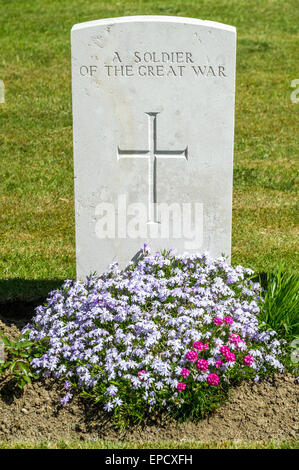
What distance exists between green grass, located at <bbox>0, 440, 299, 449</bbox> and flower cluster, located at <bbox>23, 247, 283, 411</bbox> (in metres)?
0.21

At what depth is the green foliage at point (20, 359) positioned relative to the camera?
422 centimetres

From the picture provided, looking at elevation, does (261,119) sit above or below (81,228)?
above

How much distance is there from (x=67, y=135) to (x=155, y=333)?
5788 millimetres

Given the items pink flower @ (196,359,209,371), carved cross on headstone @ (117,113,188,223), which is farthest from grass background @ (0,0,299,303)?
pink flower @ (196,359,209,371)

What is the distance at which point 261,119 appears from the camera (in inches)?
392

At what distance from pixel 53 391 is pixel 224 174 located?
5.95 ft

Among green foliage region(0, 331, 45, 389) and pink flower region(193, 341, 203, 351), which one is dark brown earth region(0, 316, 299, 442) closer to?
green foliage region(0, 331, 45, 389)

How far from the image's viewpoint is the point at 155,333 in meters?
4.13

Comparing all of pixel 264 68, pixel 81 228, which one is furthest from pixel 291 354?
pixel 264 68

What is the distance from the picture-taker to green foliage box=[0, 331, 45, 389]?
4218mm

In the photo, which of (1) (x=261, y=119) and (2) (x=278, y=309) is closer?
(2) (x=278, y=309)

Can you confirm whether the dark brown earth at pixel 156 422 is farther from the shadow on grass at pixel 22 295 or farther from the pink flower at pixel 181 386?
the shadow on grass at pixel 22 295

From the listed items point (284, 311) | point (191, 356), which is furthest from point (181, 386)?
point (284, 311)
